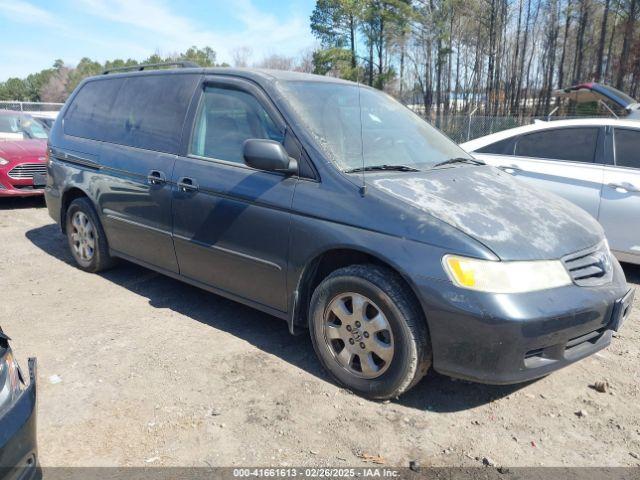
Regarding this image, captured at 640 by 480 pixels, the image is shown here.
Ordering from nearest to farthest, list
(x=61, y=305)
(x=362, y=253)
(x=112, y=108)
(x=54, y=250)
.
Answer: (x=362, y=253) < (x=61, y=305) < (x=112, y=108) < (x=54, y=250)

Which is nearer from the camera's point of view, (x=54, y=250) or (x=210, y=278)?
(x=210, y=278)

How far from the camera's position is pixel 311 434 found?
2.81 meters

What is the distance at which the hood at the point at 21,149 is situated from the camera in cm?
848

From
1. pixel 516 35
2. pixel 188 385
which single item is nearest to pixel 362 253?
pixel 188 385

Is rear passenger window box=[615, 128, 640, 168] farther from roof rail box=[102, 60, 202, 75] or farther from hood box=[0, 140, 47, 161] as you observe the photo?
hood box=[0, 140, 47, 161]

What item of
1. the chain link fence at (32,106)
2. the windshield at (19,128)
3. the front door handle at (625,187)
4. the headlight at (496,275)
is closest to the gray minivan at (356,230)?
the headlight at (496,275)

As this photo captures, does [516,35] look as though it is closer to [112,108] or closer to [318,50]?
[318,50]

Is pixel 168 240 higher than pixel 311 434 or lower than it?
higher

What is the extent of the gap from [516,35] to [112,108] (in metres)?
35.2

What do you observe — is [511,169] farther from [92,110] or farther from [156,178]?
[92,110]

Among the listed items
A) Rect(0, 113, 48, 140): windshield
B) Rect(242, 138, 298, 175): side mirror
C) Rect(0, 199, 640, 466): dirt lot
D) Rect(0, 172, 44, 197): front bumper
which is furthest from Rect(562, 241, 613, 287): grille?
Rect(0, 113, 48, 140): windshield

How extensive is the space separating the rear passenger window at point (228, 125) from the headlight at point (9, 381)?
1997 mm

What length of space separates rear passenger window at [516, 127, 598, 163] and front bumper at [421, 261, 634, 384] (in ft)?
10.4

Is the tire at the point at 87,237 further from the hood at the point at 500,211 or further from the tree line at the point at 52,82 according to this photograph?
the tree line at the point at 52,82
